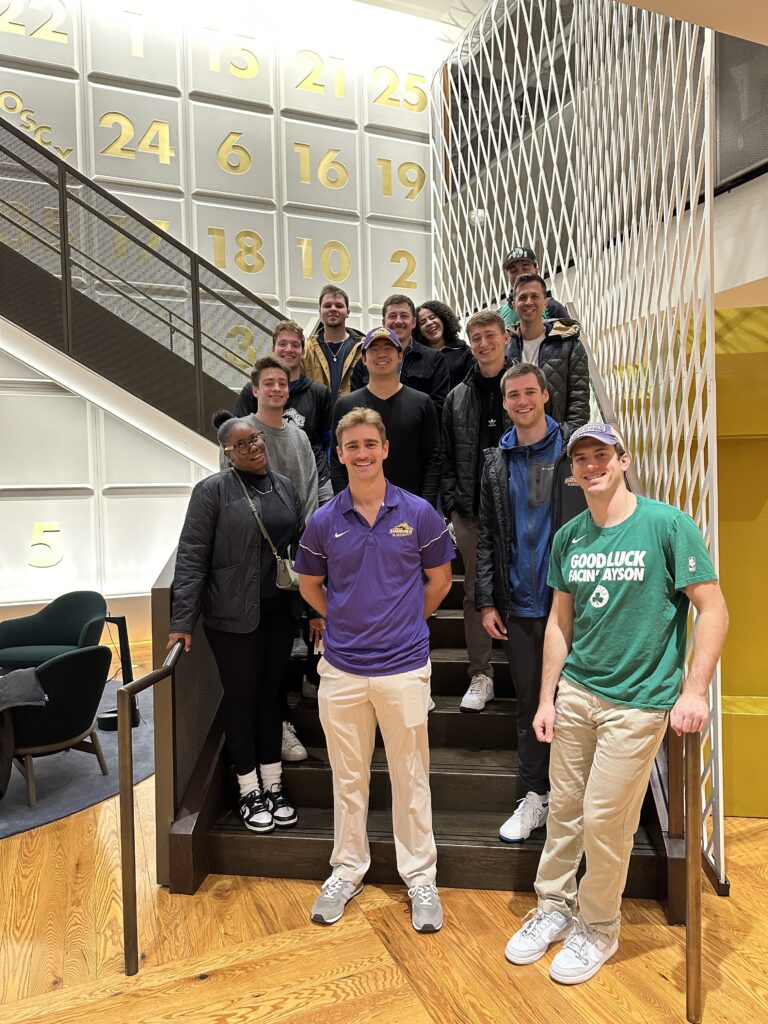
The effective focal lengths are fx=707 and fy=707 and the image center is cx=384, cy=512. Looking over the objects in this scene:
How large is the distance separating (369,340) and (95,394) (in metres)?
2.67

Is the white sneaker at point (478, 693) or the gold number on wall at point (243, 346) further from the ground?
the gold number on wall at point (243, 346)

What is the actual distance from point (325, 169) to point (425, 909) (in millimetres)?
6230

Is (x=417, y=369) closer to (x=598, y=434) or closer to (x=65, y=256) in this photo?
(x=598, y=434)

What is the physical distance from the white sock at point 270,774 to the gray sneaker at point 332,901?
382 mm

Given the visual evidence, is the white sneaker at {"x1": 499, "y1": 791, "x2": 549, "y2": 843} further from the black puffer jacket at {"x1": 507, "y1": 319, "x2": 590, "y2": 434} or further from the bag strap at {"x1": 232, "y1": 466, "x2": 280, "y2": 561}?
the black puffer jacket at {"x1": 507, "y1": 319, "x2": 590, "y2": 434}

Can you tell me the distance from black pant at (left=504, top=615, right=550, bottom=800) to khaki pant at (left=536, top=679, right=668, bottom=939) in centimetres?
29

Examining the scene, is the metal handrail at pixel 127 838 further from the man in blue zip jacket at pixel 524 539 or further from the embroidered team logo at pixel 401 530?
the man in blue zip jacket at pixel 524 539

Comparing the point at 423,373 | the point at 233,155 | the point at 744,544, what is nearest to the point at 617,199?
the point at 423,373

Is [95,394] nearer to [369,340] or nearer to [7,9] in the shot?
[369,340]

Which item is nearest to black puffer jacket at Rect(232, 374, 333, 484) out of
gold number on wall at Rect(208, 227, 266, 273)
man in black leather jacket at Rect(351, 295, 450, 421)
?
man in black leather jacket at Rect(351, 295, 450, 421)

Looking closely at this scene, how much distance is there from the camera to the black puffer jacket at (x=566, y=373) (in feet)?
8.36

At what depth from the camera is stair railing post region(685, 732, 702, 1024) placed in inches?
61.0

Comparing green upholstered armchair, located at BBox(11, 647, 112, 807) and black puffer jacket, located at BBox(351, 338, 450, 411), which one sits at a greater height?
black puffer jacket, located at BBox(351, 338, 450, 411)

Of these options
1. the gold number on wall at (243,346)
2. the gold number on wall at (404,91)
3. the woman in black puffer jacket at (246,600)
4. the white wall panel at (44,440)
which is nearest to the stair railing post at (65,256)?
the gold number on wall at (243,346)
